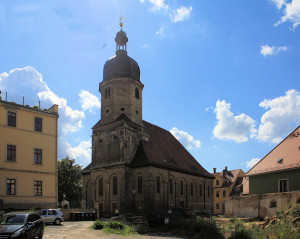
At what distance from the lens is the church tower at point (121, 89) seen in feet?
143

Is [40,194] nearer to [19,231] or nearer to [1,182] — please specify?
[1,182]

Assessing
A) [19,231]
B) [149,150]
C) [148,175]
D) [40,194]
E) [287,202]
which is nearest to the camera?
[19,231]

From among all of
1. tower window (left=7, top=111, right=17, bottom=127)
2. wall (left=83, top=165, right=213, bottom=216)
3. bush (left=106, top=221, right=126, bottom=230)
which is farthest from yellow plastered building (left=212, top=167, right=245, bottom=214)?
tower window (left=7, top=111, right=17, bottom=127)

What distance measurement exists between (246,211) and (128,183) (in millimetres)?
18279

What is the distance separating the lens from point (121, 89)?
44.0m

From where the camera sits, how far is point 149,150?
42938 millimetres

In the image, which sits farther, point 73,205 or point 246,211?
point 73,205

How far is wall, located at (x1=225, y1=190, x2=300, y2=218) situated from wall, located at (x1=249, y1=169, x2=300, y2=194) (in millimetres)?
3452

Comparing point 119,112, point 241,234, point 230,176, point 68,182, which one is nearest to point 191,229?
point 241,234

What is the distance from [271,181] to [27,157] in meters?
22.3

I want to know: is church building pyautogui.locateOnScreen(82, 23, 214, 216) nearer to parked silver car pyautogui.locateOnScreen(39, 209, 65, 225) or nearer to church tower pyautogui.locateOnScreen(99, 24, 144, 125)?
church tower pyautogui.locateOnScreen(99, 24, 144, 125)

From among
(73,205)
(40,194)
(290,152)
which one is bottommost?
(73,205)

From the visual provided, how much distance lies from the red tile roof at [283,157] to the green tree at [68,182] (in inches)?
1317

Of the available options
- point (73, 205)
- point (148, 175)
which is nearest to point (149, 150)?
point (148, 175)
